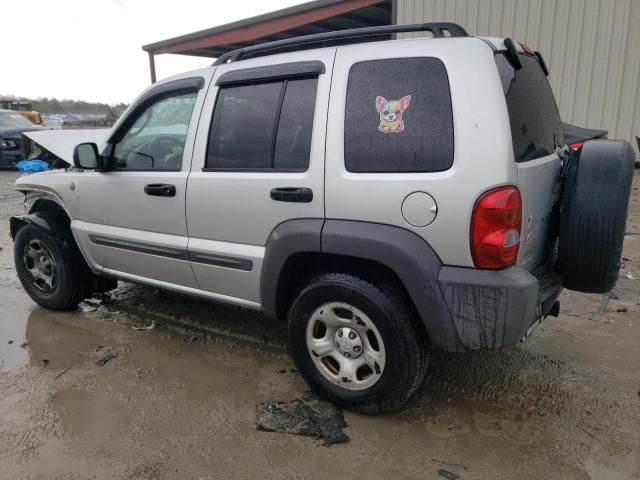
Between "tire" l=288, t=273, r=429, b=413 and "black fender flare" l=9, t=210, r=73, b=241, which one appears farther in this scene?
"black fender flare" l=9, t=210, r=73, b=241

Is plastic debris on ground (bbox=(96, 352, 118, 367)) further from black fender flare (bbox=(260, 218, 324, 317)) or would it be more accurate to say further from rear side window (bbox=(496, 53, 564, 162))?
rear side window (bbox=(496, 53, 564, 162))

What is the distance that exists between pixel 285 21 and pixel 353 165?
1110 centimetres

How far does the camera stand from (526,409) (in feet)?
9.09

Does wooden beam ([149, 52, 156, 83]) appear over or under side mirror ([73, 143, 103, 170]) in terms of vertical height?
over

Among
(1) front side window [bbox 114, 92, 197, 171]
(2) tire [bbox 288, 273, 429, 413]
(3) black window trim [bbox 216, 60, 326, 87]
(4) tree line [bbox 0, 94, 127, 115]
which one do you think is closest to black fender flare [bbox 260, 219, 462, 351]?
(2) tire [bbox 288, 273, 429, 413]

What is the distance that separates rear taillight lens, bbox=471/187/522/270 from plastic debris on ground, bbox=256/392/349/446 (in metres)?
1.15

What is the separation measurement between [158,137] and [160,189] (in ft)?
1.38

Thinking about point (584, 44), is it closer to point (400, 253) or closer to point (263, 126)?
point (263, 126)

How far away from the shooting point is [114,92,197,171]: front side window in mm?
3275

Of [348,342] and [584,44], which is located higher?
[584,44]

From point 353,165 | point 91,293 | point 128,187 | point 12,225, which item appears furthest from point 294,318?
point 12,225

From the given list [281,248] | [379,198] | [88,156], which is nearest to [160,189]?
[88,156]

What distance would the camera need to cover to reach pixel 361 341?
2652 mm

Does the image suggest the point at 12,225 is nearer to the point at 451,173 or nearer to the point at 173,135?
the point at 173,135
